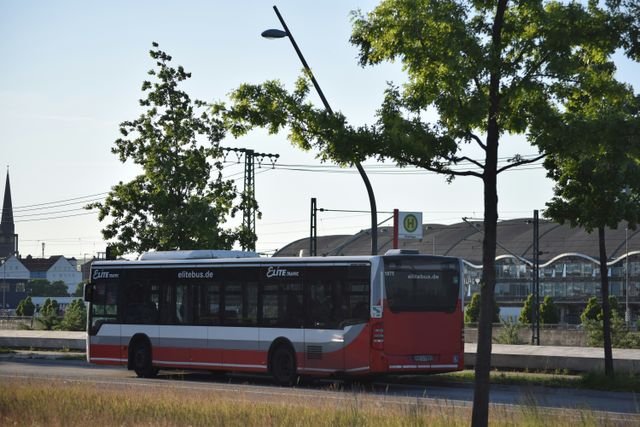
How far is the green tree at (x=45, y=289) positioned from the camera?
185 m

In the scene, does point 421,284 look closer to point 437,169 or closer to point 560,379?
point 560,379

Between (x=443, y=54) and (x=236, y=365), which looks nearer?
(x=443, y=54)

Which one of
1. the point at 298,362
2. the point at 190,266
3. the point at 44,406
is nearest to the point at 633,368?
the point at 298,362

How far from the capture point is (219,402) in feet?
54.4

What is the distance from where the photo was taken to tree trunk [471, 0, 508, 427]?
1284 centimetres

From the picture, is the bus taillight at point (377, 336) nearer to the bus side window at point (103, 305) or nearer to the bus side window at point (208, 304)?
the bus side window at point (208, 304)

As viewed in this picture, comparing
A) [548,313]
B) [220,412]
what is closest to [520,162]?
[220,412]

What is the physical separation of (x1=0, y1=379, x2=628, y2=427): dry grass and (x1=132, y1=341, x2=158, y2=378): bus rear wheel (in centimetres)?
945

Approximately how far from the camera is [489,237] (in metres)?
13.5

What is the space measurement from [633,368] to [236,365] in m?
9.06

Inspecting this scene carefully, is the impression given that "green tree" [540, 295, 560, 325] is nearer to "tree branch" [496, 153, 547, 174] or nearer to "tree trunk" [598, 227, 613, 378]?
"tree trunk" [598, 227, 613, 378]

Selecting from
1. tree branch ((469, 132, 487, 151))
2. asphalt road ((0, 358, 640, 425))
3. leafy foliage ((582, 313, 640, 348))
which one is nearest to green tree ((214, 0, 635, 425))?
tree branch ((469, 132, 487, 151))

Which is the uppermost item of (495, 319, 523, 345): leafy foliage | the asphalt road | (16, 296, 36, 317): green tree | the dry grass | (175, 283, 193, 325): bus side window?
(16, 296, 36, 317): green tree

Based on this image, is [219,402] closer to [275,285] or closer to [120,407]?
[120,407]
